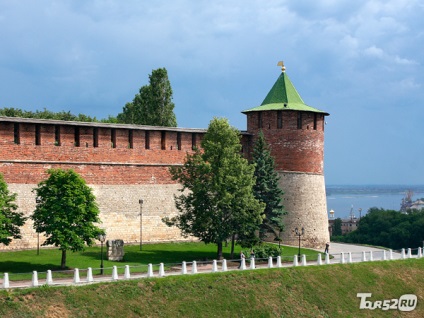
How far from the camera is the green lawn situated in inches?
1238

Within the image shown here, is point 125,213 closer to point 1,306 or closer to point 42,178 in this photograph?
point 42,178

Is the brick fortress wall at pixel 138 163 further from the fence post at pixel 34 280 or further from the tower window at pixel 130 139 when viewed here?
the fence post at pixel 34 280

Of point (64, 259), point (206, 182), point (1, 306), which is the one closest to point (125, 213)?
point (206, 182)

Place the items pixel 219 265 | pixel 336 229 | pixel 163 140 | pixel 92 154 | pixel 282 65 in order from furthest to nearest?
pixel 336 229 < pixel 282 65 < pixel 163 140 < pixel 92 154 < pixel 219 265

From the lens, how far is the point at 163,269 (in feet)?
98.8

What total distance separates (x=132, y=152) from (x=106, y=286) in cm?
1389

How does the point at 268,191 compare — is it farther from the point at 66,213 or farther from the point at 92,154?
the point at 66,213

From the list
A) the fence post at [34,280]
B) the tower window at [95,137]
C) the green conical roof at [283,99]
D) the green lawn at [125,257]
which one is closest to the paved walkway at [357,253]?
the green lawn at [125,257]

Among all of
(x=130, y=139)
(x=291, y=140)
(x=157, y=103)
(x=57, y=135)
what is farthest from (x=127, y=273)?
(x=157, y=103)

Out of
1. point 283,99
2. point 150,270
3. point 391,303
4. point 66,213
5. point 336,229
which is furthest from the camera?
point 336,229

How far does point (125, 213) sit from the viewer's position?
131 feet

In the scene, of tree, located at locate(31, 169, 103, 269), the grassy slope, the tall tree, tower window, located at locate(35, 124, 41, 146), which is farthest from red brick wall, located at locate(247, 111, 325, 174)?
tree, located at locate(31, 169, 103, 269)

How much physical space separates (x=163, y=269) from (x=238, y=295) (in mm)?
3104

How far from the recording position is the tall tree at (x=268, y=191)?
1647 inches
